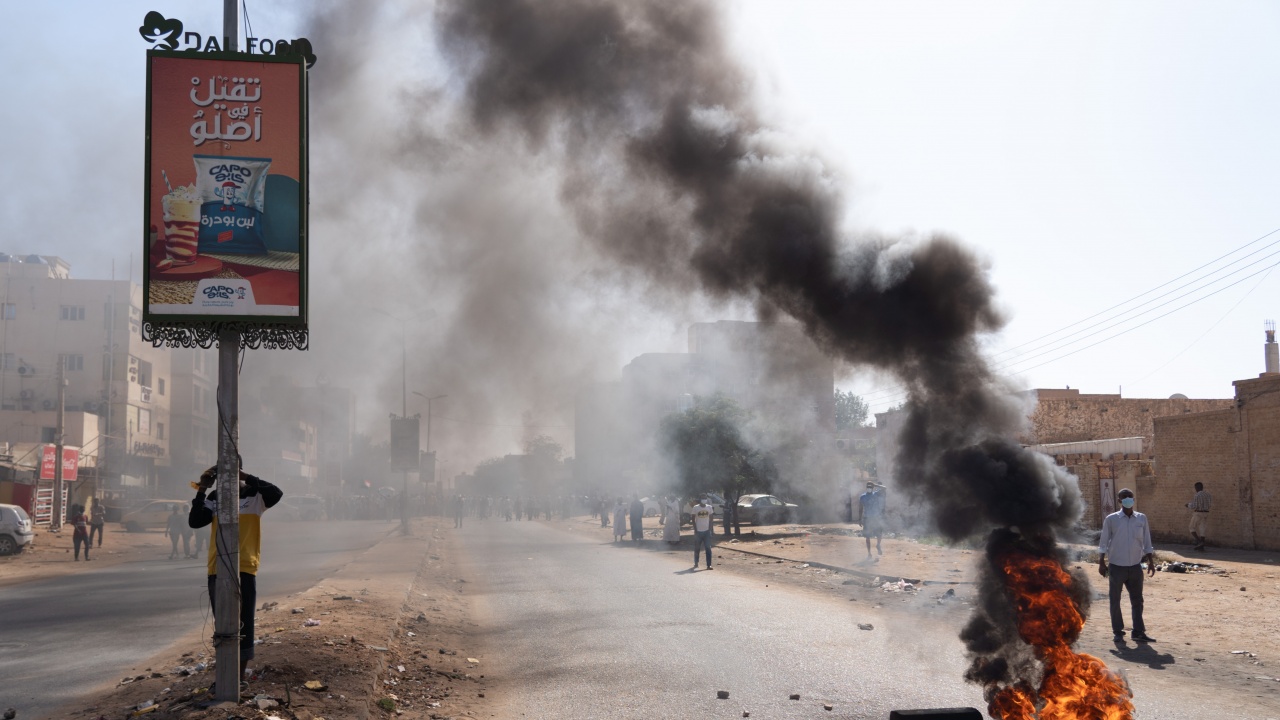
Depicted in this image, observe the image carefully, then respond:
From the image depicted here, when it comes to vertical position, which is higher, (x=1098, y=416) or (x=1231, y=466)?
(x=1098, y=416)

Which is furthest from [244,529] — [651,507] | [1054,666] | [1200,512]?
[651,507]

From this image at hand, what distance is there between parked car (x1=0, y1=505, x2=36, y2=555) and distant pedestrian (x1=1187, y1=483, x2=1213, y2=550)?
28.3m

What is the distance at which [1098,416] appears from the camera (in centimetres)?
3541

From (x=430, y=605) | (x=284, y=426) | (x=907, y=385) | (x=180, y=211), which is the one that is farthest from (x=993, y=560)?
(x=284, y=426)

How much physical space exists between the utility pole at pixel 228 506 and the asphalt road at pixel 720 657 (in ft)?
6.79

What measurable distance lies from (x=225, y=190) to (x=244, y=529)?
2.52 meters

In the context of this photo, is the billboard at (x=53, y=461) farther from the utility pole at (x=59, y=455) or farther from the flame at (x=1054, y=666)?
the flame at (x=1054, y=666)

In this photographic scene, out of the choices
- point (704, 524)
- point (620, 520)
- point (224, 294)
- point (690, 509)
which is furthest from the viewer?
point (690, 509)

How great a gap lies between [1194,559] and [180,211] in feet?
60.5

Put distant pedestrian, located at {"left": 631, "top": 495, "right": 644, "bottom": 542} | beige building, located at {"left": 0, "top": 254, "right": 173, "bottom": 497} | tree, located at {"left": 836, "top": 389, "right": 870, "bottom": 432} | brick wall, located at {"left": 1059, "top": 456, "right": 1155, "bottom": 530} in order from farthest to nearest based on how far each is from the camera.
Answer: tree, located at {"left": 836, "top": 389, "right": 870, "bottom": 432}
beige building, located at {"left": 0, "top": 254, "right": 173, "bottom": 497}
distant pedestrian, located at {"left": 631, "top": 495, "right": 644, "bottom": 542}
brick wall, located at {"left": 1059, "top": 456, "right": 1155, "bottom": 530}

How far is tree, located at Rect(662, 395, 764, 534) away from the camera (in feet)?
104

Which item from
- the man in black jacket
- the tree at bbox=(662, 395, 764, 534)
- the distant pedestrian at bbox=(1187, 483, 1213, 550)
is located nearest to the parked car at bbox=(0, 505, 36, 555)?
the tree at bbox=(662, 395, 764, 534)

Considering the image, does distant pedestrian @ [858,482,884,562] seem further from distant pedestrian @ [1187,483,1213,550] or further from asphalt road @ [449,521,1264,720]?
distant pedestrian @ [1187,483,1213,550]

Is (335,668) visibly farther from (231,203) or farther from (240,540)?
(231,203)
